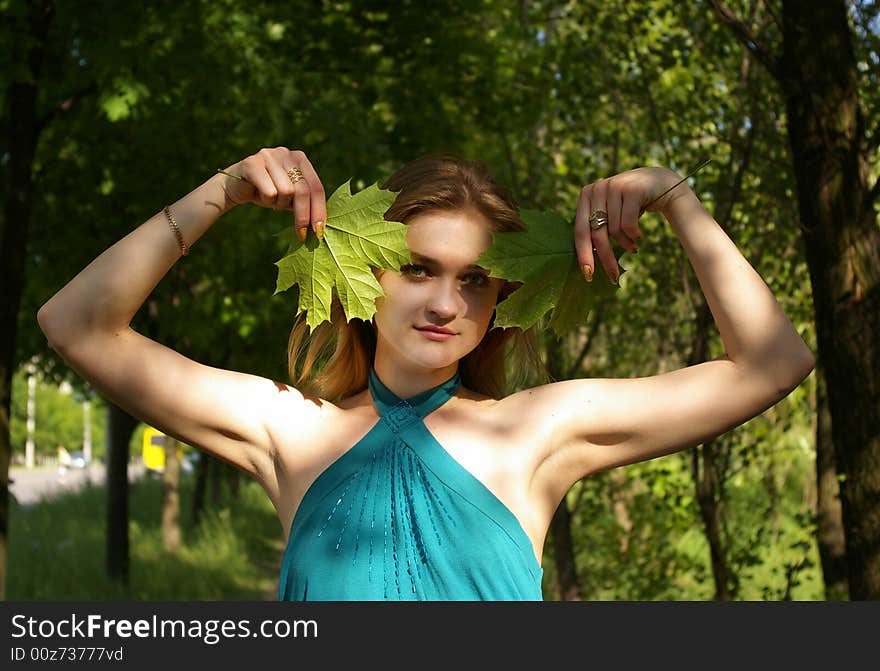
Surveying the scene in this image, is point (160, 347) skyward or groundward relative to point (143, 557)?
groundward

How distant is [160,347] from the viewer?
90.4 inches

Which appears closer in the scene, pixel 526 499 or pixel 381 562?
pixel 381 562

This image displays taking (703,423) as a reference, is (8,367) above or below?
above

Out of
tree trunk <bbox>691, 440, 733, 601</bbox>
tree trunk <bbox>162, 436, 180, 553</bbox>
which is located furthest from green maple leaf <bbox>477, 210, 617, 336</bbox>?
tree trunk <bbox>162, 436, 180, 553</bbox>

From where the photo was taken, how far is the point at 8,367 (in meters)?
6.87

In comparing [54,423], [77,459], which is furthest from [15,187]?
[77,459]

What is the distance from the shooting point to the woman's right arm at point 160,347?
2217 mm

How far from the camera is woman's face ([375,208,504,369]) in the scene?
2309mm

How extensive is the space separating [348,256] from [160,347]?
435 mm

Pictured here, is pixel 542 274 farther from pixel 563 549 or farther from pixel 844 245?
pixel 563 549

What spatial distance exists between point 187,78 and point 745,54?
3.63 m

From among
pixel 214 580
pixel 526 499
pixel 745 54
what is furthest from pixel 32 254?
pixel 526 499

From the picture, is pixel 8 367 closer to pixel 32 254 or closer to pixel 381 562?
pixel 32 254

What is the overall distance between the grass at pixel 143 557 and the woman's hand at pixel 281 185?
919cm
